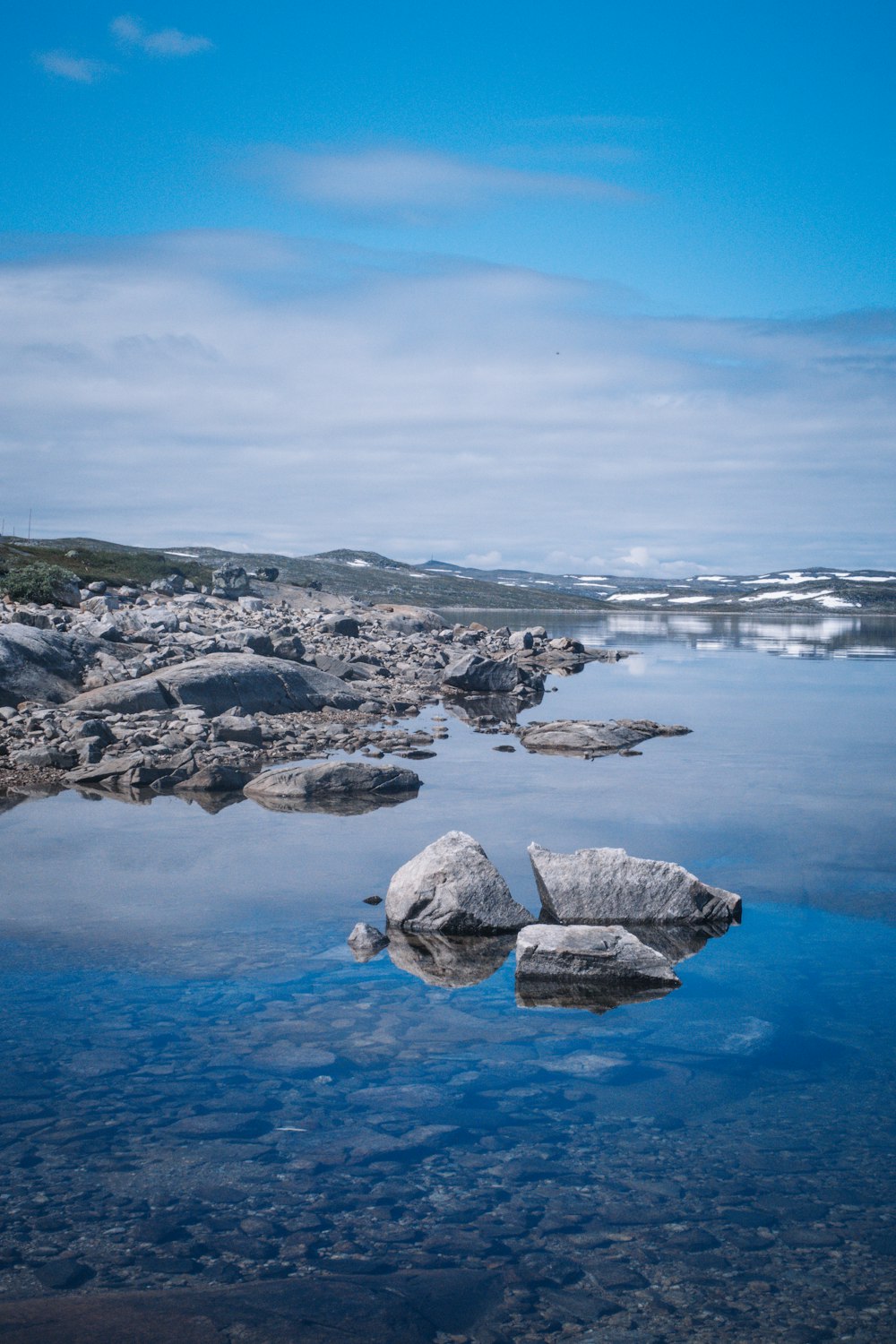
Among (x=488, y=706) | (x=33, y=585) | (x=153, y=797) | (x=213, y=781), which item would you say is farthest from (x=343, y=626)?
(x=153, y=797)

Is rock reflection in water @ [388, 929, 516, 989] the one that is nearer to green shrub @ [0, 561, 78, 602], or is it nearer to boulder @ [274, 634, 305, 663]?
boulder @ [274, 634, 305, 663]

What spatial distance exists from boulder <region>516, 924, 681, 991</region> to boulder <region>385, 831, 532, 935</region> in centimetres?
102

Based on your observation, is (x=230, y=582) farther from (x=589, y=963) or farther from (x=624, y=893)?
(x=589, y=963)

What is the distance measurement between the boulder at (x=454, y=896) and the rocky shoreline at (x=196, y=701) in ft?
19.5

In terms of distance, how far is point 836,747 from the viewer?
2142 centimetres

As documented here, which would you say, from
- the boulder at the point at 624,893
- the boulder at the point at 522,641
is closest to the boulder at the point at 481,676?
the boulder at the point at 522,641

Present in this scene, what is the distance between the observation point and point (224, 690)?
20484 mm

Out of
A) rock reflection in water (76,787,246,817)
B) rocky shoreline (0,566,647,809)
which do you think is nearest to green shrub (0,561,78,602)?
rocky shoreline (0,566,647,809)

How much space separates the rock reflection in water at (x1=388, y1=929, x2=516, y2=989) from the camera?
834 centimetres

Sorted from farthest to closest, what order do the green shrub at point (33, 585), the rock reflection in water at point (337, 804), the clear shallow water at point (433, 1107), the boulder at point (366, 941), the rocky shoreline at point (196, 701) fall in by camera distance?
the green shrub at point (33, 585)
the rocky shoreline at point (196, 701)
the rock reflection in water at point (337, 804)
the boulder at point (366, 941)
the clear shallow water at point (433, 1107)

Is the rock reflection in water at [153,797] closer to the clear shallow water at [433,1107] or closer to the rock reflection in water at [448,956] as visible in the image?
the clear shallow water at [433,1107]

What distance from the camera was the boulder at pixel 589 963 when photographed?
819cm

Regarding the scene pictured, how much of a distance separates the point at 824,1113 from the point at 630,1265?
1.94 meters

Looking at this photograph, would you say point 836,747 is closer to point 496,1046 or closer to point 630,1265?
point 496,1046
